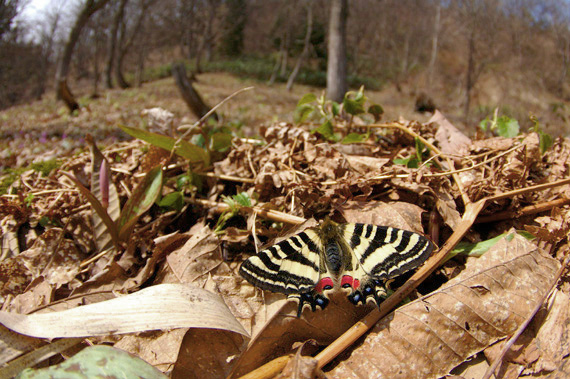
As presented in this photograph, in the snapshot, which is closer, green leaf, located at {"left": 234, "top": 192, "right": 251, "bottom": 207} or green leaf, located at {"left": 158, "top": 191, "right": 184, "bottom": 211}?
green leaf, located at {"left": 234, "top": 192, "right": 251, "bottom": 207}

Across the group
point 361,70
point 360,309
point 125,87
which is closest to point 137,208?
point 360,309

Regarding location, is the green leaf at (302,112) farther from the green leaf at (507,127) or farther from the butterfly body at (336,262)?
the green leaf at (507,127)

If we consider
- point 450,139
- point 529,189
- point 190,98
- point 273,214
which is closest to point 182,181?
point 273,214

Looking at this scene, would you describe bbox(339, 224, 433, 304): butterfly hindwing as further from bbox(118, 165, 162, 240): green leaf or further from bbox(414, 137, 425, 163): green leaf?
bbox(118, 165, 162, 240): green leaf

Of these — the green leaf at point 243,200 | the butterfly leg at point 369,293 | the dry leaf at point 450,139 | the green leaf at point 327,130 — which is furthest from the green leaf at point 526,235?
the green leaf at point 243,200

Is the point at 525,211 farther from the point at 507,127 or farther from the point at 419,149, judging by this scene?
the point at 507,127

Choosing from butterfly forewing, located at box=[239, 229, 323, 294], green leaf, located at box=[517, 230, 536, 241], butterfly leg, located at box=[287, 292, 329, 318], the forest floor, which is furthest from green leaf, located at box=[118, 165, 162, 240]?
green leaf, located at box=[517, 230, 536, 241]

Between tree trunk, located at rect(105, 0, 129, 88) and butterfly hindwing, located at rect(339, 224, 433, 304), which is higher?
tree trunk, located at rect(105, 0, 129, 88)
